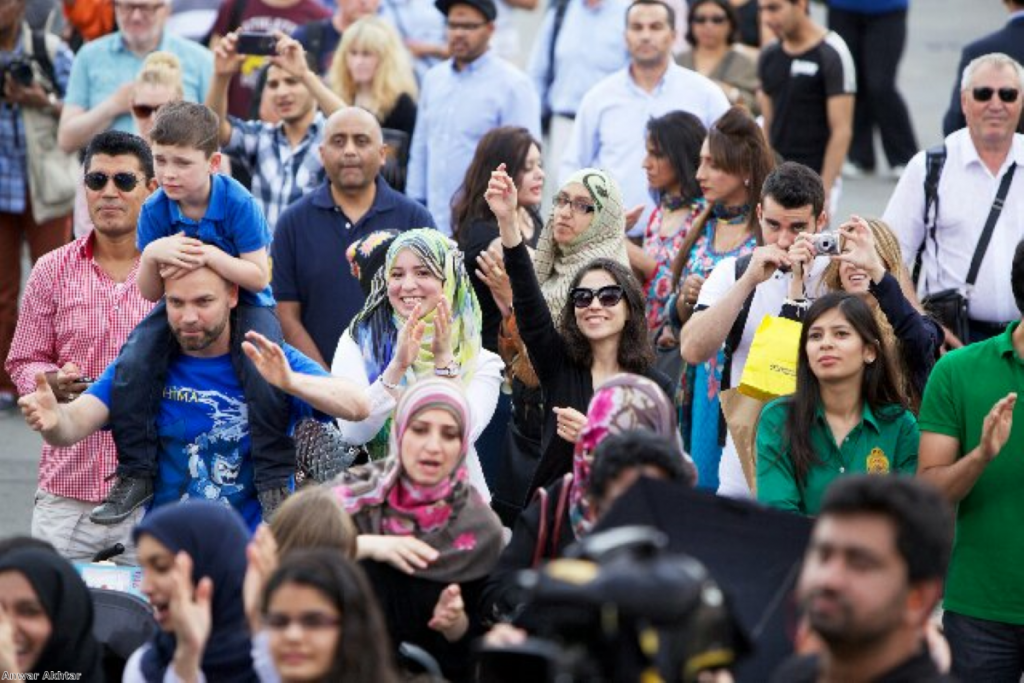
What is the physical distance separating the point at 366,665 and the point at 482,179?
4729 millimetres

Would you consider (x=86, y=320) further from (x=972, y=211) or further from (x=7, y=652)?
(x=972, y=211)

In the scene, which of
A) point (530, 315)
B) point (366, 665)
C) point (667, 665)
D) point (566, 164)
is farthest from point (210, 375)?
point (566, 164)

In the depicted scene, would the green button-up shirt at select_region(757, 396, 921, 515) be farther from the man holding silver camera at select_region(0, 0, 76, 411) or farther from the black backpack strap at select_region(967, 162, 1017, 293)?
the man holding silver camera at select_region(0, 0, 76, 411)

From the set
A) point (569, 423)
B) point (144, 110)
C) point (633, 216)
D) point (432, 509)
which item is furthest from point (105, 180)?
point (633, 216)

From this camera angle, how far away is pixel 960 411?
7.02m

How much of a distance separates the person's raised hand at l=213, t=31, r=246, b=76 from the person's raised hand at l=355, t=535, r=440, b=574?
473 centimetres

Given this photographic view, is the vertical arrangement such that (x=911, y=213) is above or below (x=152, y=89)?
below

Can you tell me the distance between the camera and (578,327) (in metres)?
7.75

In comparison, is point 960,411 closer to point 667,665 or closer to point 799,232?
point 799,232

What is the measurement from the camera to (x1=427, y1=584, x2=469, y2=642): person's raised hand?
20.3 ft

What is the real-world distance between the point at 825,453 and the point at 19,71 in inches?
242

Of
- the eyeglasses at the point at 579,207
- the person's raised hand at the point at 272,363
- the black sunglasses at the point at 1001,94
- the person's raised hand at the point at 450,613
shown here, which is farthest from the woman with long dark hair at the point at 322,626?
A: the black sunglasses at the point at 1001,94

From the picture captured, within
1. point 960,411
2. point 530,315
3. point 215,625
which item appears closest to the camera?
point 215,625

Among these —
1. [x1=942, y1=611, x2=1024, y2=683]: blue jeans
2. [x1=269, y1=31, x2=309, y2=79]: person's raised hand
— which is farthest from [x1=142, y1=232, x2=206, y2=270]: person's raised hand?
[x1=269, y1=31, x2=309, y2=79]: person's raised hand
